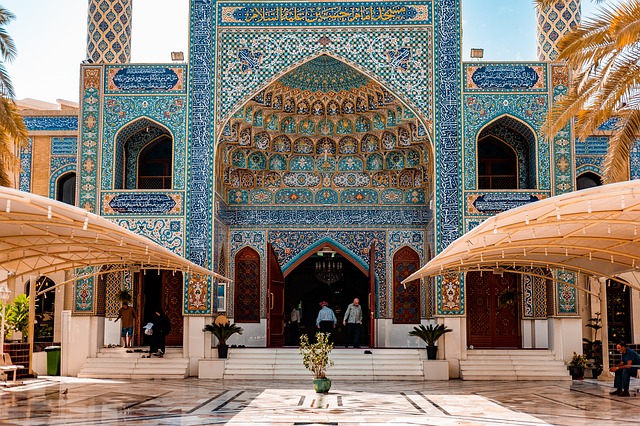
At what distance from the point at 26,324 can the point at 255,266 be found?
473 centimetres

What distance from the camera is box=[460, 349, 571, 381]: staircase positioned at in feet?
47.8

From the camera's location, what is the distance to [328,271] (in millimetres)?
20203

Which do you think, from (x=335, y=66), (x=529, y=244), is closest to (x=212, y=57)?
(x=335, y=66)

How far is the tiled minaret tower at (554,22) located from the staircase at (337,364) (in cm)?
665

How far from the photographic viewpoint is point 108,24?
1662cm

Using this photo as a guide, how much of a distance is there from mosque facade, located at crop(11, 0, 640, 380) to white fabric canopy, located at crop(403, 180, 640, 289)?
220 centimetres

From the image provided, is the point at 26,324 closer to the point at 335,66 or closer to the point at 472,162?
the point at 335,66

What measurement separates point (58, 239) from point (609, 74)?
7.83m

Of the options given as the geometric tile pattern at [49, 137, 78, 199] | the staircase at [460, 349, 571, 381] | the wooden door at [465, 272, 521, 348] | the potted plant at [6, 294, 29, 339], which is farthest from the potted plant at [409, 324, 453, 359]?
the geometric tile pattern at [49, 137, 78, 199]

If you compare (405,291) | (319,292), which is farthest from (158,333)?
(319,292)

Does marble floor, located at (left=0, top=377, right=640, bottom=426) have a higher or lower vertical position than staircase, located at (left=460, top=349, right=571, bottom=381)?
lower

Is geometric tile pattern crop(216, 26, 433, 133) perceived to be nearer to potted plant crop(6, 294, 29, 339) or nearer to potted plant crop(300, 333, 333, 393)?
potted plant crop(6, 294, 29, 339)

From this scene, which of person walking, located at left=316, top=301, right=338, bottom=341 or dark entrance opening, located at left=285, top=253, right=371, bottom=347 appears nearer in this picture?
person walking, located at left=316, top=301, right=338, bottom=341

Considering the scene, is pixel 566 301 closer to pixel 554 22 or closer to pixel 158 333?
pixel 554 22
